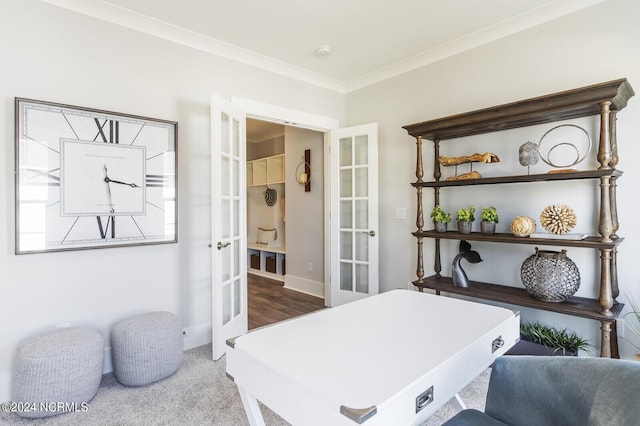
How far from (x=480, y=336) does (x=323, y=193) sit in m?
3.38

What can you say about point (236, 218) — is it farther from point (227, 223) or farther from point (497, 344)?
point (497, 344)

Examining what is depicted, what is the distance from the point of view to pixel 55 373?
1905mm

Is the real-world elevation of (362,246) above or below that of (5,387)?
above

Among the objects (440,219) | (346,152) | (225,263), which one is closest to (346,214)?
(346,152)

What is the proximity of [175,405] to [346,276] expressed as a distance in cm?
225

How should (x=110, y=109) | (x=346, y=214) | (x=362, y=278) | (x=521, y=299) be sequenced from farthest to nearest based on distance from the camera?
1. (x=346, y=214)
2. (x=362, y=278)
3. (x=110, y=109)
4. (x=521, y=299)

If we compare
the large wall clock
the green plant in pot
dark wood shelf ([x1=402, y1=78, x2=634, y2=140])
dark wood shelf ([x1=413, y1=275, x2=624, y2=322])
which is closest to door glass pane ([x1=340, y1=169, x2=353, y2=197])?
dark wood shelf ([x1=402, y1=78, x2=634, y2=140])

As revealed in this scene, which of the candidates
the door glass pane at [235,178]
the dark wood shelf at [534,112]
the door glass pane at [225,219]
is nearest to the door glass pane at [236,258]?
the door glass pane at [225,219]

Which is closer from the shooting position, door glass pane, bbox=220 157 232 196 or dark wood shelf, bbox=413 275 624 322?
dark wood shelf, bbox=413 275 624 322

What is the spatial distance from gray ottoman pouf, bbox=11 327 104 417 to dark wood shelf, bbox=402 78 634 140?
116 inches

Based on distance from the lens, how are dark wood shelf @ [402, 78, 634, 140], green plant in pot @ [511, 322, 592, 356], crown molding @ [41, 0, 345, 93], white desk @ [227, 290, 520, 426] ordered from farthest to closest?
1. crown molding @ [41, 0, 345, 93]
2. green plant in pot @ [511, 322, 592, 356]
3. dark wood shelf @ [402, 78, 634, 140]
4. white desk @ [227, 290, 520, 426]

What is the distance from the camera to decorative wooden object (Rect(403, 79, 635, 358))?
2006 mm

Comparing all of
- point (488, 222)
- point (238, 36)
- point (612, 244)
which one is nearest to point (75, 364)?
point (238, 36)

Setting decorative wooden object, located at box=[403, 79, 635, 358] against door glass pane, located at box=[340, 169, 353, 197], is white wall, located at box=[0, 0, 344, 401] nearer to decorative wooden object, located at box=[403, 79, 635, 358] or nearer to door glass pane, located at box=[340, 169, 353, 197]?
door glass pane, located at box=[340, 169, 353, 197]
